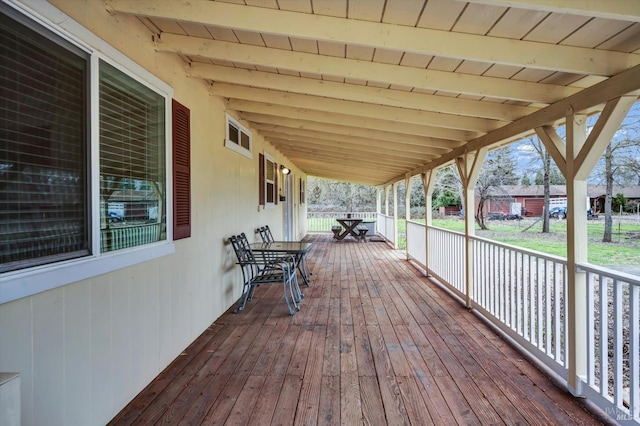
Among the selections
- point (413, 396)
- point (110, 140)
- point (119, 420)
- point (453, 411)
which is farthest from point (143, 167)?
point (453, 411)

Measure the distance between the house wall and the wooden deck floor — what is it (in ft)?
0.82

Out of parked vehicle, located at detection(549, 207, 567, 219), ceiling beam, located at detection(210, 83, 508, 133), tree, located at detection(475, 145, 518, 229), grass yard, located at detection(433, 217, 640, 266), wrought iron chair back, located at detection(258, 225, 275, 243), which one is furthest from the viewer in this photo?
parked vehicle, located at detection(549, 207, 567, 219)

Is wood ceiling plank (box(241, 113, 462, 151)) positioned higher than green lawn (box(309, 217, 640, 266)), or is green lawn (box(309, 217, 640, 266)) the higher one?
wood ceiling plank (box(241, 113, 462, 151))

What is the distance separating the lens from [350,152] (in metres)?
6.09

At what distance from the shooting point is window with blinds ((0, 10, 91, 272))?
1284 millimetres

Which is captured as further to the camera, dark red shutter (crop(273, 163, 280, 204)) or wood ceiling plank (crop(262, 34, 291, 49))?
dark red shutter (crop(273, 163, 280, 204))

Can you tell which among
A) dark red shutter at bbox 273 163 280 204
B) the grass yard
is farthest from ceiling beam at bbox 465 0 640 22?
the grass yard

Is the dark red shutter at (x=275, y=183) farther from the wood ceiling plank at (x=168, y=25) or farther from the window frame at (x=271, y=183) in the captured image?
the wood ceiling plank at (x=168, y=25)

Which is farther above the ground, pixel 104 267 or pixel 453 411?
pixel 104 267

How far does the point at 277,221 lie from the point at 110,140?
16.9ft

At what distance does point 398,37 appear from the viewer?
75.4 inches

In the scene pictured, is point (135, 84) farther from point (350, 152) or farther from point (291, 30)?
point (350, 152)

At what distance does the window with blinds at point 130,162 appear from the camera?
6.01ft

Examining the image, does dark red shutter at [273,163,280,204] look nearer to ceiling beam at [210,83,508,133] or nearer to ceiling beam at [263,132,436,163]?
ceiling beam at [263,132,436,163]
